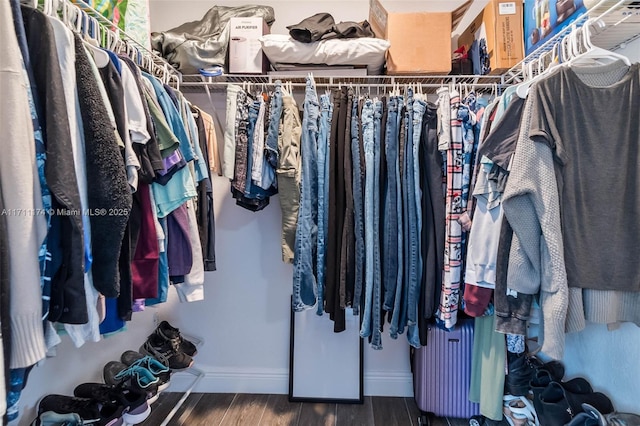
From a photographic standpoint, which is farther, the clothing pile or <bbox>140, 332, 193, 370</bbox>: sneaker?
<bbox>140, 332, 193, 370</bbox>: sneaker

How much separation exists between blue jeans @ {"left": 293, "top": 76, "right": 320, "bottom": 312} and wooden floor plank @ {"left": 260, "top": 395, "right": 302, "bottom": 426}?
0.68 metres

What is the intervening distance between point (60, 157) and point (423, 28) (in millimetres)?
1515

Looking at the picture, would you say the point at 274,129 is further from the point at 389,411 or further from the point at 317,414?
the point at 389,411

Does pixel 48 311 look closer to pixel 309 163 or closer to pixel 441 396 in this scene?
pixel 309 163

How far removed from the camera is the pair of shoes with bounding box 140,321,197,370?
1.52m

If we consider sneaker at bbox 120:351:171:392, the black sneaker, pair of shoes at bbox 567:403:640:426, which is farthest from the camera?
sneaker at bbox 120:351:171:392

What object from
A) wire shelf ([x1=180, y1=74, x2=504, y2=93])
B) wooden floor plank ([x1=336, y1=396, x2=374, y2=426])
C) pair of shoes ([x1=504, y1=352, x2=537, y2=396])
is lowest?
wooden floor plank ([x1=336, y1=396, x2=374, y2=426])

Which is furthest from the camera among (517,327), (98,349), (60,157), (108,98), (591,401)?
(98,349)

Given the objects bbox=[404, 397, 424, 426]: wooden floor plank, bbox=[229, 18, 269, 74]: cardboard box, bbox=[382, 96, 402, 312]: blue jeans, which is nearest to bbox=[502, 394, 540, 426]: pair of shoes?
bbox=[404, 397, 424, 426]: wooden floor plank

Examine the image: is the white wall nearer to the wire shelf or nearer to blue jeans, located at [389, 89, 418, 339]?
the wire shelf

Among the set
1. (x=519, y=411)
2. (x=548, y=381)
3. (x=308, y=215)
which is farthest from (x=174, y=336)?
(x=548, y=381)

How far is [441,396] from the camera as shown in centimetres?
152

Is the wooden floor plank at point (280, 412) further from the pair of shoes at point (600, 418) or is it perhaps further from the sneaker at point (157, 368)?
the pair of shoes at point (600, 418)

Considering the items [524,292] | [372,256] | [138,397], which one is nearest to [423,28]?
[372,256]
